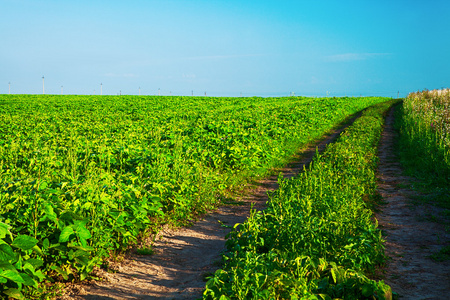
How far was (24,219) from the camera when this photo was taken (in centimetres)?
454

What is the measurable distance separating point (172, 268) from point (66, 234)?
5.56 feet

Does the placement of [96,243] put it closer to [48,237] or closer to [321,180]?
[48,237]

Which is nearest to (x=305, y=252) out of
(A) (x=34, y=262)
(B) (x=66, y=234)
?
(B) (x=66, y=234)

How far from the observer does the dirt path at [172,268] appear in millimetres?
4559

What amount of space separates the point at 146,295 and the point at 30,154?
6345 millimetres

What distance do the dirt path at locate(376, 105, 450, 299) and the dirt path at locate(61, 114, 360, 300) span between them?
2.36 meters

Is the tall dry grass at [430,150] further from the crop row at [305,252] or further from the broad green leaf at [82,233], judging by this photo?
the broad green leaf at [82,233]

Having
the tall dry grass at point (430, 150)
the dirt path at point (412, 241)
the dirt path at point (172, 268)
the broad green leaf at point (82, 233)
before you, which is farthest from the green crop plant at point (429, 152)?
the broad green leaf at point (82, 233)

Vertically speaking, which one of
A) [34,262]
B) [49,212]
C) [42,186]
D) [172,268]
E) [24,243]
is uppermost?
[42,186]

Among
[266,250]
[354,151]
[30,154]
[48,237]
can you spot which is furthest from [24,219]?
[354,151]

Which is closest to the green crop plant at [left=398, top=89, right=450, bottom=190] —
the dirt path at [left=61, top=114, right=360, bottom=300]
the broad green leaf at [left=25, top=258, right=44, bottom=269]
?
the dirt path at [left=61, top=114, right=360, bottom=300]

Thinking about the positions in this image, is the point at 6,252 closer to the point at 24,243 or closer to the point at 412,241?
the point at 24,243

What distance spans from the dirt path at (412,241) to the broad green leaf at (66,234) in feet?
13.4

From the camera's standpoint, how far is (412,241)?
20.1ft
